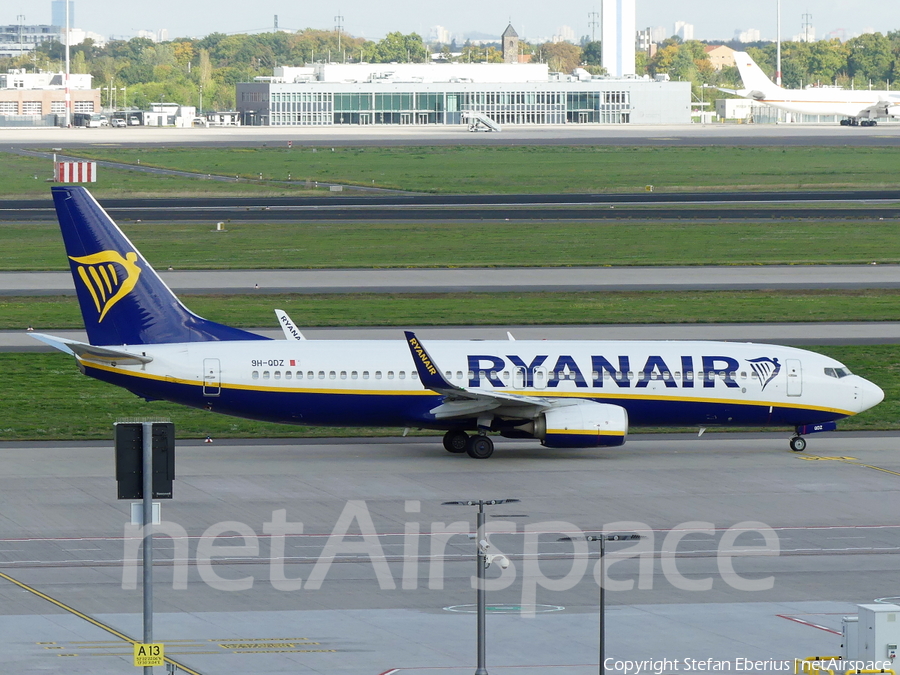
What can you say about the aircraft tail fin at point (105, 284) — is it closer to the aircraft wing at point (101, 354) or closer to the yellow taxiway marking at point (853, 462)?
the aircraft wing at point (101, 354)

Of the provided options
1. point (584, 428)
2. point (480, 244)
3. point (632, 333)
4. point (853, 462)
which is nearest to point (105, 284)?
point (584, 428)

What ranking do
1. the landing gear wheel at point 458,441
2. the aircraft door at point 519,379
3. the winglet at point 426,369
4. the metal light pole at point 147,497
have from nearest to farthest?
1. the metal light pole at point 147,497
2. the winglet at point 426,369
3. the aircraft door at point 519,379
4. the landing gear wheel at point 458,441

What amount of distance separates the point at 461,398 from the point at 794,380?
10.9 metres

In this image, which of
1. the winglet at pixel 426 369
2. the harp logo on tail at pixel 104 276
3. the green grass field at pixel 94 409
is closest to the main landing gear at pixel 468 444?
the winglet at pixel 426 369

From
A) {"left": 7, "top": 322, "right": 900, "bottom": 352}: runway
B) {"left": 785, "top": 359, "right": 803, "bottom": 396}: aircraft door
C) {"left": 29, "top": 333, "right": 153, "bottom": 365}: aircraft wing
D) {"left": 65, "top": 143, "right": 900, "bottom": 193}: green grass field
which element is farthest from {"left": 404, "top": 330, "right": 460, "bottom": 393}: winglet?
{"left": 65, "top": 143, "right": 900, "bottom": 193}: green grass field

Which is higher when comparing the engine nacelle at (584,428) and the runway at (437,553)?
the engine nacelle at (584,428)

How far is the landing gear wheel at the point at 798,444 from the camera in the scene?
1790 inches

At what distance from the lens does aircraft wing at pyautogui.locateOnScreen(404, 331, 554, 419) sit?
41.2 meters
